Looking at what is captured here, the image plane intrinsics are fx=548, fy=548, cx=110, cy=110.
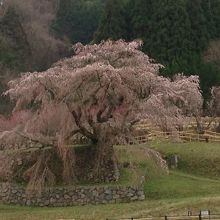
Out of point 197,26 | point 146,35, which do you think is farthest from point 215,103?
point 146,35

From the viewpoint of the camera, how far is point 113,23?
2265 inches

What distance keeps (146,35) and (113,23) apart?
4.07 m

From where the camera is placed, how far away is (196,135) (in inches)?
1340

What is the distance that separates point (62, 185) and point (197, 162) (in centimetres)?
794

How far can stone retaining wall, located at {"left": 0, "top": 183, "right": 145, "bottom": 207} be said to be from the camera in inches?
912

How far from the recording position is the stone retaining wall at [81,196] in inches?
912

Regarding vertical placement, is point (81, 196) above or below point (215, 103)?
below

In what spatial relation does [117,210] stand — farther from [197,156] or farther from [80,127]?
[197,156]

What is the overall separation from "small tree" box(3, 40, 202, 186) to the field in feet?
4.17

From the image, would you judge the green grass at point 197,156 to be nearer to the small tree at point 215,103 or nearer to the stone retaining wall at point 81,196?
A: the stone retaining wall at point 81,196

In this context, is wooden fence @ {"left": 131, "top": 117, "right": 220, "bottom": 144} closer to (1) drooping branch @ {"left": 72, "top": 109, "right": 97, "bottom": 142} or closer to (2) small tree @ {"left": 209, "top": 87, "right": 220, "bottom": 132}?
(2) small tree @ {"left": 209, "top": 87, "right": 220, "bottom": 132}

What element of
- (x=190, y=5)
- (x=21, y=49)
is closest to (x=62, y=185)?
(x=190, y=5)

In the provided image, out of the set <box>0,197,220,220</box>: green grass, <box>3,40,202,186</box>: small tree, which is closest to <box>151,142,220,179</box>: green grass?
<box>3,40,202,186</box>: small tree

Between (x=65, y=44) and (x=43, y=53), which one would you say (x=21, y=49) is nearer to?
(x=43, y=53)
